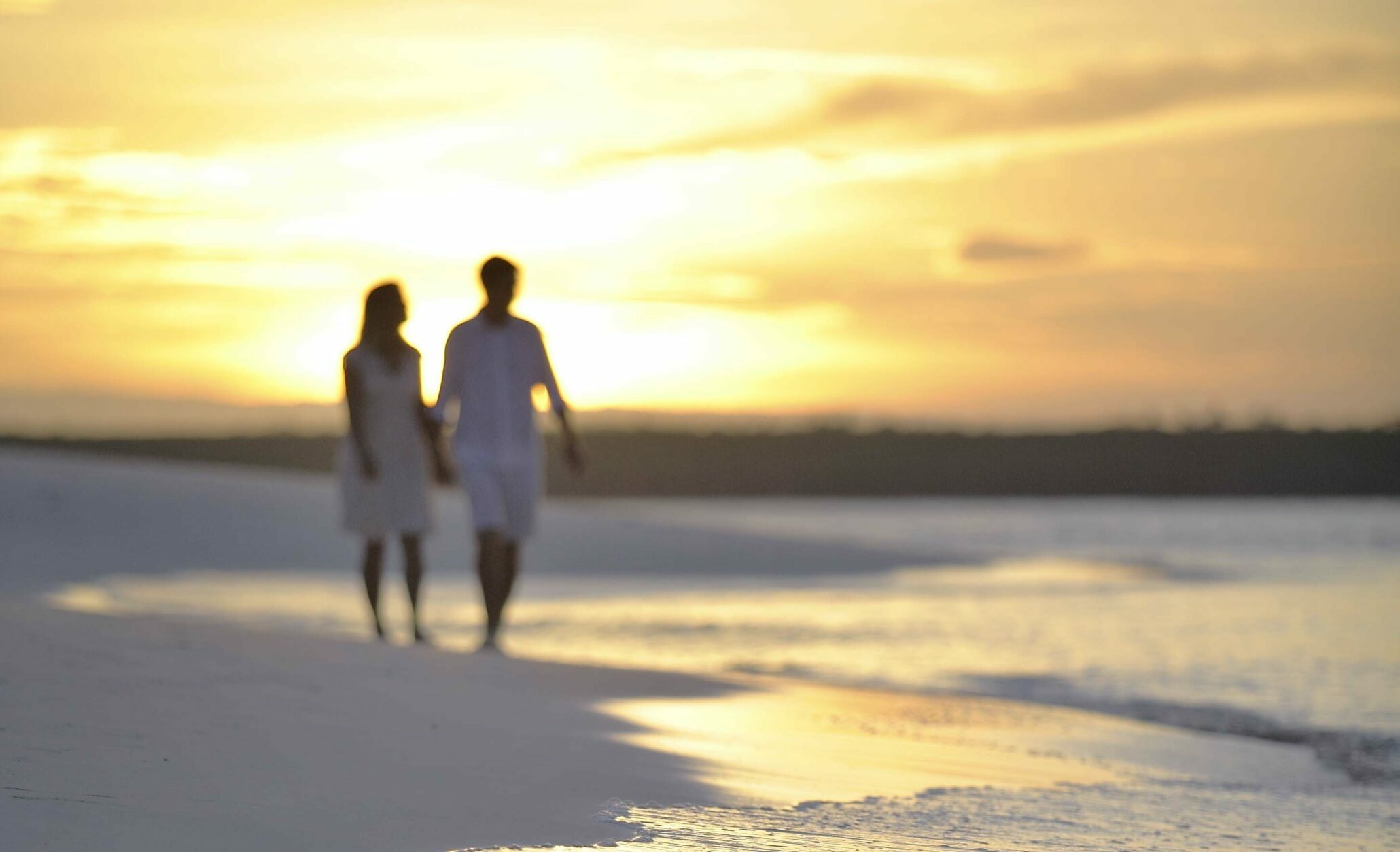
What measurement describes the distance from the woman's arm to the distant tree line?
3604 centimetres

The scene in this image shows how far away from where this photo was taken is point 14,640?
14.6 ft

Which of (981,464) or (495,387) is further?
(981,464)

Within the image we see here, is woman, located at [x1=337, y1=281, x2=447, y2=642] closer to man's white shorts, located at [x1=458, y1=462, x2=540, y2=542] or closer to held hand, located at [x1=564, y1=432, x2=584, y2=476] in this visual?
man's white shorts, located at [x1=458, y1=462, x2=540, y2=542]

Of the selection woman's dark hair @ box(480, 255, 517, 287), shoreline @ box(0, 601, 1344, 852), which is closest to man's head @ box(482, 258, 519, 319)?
woman's dark hair @ box(480, 255, 517, 287)

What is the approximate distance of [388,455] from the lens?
23.8ft

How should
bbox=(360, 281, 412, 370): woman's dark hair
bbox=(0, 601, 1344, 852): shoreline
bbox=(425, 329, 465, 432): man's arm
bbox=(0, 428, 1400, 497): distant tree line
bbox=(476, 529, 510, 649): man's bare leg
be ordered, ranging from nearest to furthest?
bbox=(0, 601, 1344, 852): shoreline < bbox=(476, 529, 510, 649): man's bare leg < bbox=(425, 329, 465, 432): man's arm < bbox=(360, 281, 412, 370): woman's dark hair < bbox=(0, 428, 1400, 497): distant tree line

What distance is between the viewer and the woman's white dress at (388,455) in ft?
23.6

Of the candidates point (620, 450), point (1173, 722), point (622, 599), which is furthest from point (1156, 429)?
point (1173, 722)

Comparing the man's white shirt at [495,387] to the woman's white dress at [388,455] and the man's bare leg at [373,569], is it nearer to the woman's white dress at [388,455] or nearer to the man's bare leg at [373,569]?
the woman's white dress at [388,455]

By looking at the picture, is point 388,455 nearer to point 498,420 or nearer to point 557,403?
point 498,420

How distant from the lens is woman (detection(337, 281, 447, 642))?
23.4 feet

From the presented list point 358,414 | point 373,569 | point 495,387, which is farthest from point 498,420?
point 373,569

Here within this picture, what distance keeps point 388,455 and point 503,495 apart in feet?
2.16

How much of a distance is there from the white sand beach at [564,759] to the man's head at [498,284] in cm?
160
